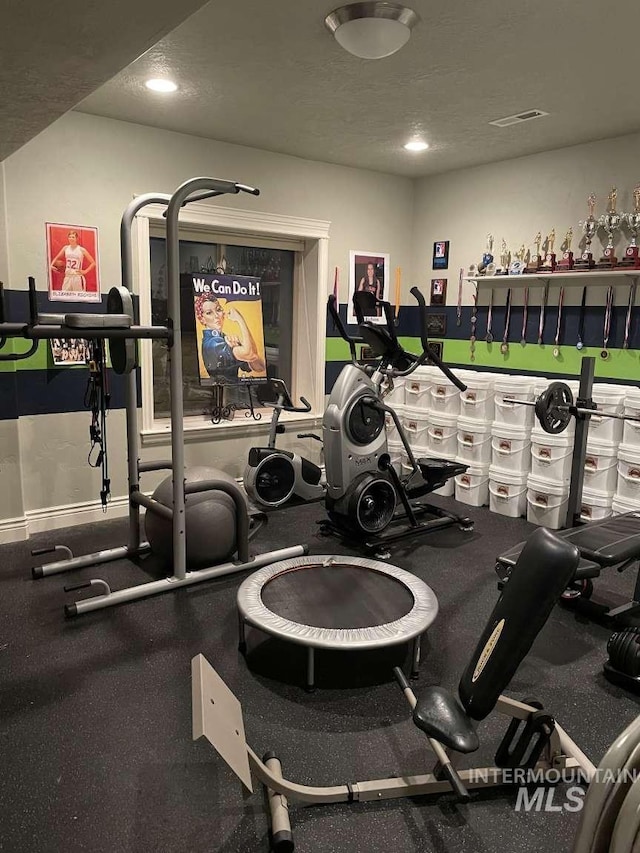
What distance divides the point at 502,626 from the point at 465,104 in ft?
10.8

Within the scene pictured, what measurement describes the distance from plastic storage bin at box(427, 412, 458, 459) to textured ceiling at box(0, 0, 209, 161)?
3.71m

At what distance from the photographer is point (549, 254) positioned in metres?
4.89

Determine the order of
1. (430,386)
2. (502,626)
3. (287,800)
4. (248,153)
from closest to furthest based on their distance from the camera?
(502,626), (287,800), (248,153), (430,386)

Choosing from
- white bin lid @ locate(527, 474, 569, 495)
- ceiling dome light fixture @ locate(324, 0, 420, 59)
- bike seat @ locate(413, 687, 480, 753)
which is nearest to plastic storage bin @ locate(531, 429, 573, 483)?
white bin lid @ locate(527, 474, 569, 495)

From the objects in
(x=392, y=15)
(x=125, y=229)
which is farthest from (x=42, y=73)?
(x=392, y=15)

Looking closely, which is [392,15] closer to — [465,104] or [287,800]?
[465,104]

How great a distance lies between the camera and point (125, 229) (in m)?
3.37

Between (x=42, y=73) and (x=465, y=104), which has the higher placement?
(x=465, y=104)

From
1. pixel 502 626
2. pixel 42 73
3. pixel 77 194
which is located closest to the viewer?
pixel 502 626

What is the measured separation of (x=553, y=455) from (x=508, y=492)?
1.69 feet

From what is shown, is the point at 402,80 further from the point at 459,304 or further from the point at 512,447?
the point at 512,447

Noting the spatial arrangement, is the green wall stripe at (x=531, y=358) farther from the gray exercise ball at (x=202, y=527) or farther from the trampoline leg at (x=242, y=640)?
the trampoline leg at (x=242, y=640)

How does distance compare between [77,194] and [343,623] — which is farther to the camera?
[77,194]

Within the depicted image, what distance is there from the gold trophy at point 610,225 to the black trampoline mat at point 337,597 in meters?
2.99
